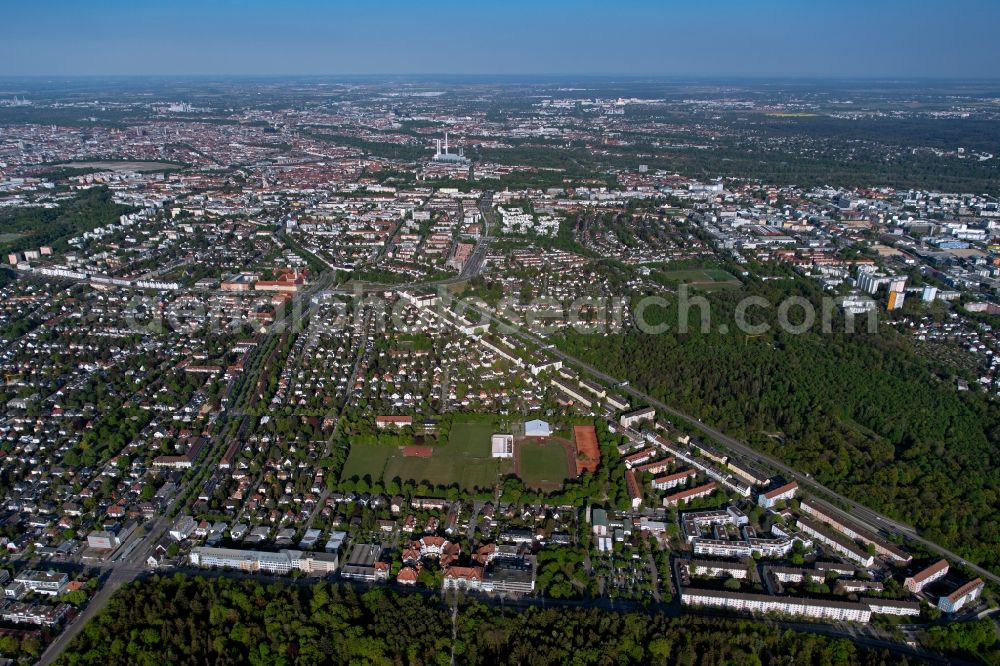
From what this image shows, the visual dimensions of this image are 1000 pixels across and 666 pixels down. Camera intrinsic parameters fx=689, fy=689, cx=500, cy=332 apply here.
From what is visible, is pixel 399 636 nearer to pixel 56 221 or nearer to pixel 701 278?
pixel 701 278

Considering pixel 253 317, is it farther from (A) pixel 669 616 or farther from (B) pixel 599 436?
(A) pixel 669 616

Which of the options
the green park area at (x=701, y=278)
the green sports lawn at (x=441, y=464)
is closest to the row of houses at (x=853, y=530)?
the green sports lawn at (x=441, y=464)

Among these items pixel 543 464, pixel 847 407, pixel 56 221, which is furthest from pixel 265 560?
pixel 56 221

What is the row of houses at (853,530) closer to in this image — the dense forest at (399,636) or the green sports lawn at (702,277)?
the dense forest at (399,636)

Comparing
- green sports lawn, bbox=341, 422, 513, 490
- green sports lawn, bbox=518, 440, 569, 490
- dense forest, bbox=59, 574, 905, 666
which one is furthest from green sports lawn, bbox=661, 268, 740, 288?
dense forest, bbox=59, 574, 905, 666

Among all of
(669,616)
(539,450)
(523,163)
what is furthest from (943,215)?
(669,616)

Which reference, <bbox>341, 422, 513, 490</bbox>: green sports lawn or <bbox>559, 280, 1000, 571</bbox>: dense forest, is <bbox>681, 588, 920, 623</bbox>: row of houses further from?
<bbox>341, 422, 513, 490</bbox>: green sports lawn
